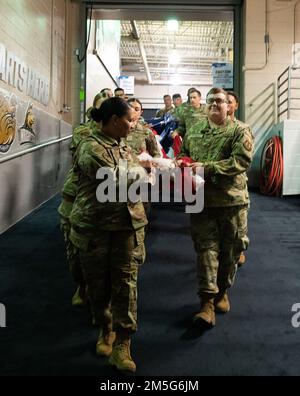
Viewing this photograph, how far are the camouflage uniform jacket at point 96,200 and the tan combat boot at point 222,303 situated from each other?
3.07 feet

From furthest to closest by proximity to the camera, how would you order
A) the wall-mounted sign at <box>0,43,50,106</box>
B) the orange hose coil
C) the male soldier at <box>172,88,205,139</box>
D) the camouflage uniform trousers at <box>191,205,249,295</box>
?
the orange hose coil → the male soldier at <box>172,88,205,139</box> → the wall-mounted sign at <box>0,43,50,106</box> → the camouflage uniform trousers at <box>191,205,249,295</box>

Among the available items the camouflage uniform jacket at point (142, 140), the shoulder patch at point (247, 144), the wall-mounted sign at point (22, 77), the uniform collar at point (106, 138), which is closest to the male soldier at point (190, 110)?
the camouflage uniform jacket at point (142, 140)

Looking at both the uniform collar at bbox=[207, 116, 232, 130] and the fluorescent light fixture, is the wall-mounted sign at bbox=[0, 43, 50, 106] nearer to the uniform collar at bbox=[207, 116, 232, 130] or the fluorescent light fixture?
the uniform collar at bbox=[207, 116, 232, 130]

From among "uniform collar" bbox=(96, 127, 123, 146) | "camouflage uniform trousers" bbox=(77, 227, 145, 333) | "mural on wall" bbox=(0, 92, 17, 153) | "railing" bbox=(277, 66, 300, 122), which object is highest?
"railing" bbox=(277, 66, 300, 122)

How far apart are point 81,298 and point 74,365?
606 mm

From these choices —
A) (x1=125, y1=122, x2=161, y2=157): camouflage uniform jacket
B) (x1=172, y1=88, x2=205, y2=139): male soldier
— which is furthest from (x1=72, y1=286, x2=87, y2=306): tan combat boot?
(x1=172, y1=88, x2=205, y2=139): male soldier

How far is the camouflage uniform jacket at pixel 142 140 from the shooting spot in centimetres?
309

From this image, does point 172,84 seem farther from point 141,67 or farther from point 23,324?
point 23,324

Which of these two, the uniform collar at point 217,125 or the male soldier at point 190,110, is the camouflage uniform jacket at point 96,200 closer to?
the uniform collar at point 217,125

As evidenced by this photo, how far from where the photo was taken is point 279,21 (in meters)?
6.95

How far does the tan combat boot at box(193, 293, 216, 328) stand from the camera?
7.09 ft

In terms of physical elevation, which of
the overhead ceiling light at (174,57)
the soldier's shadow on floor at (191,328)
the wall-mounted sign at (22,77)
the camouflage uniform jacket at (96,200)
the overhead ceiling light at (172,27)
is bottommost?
the soldier's shadow on floor at (191,328)

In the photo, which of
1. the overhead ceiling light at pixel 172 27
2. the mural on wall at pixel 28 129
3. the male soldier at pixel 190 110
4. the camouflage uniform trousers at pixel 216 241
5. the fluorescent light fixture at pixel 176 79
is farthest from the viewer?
the fluorescent light fixture at pixel 176 79

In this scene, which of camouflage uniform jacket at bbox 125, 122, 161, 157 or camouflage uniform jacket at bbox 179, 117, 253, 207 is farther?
camouflage uniform jacket at bbox 125, 122, 161, 157
